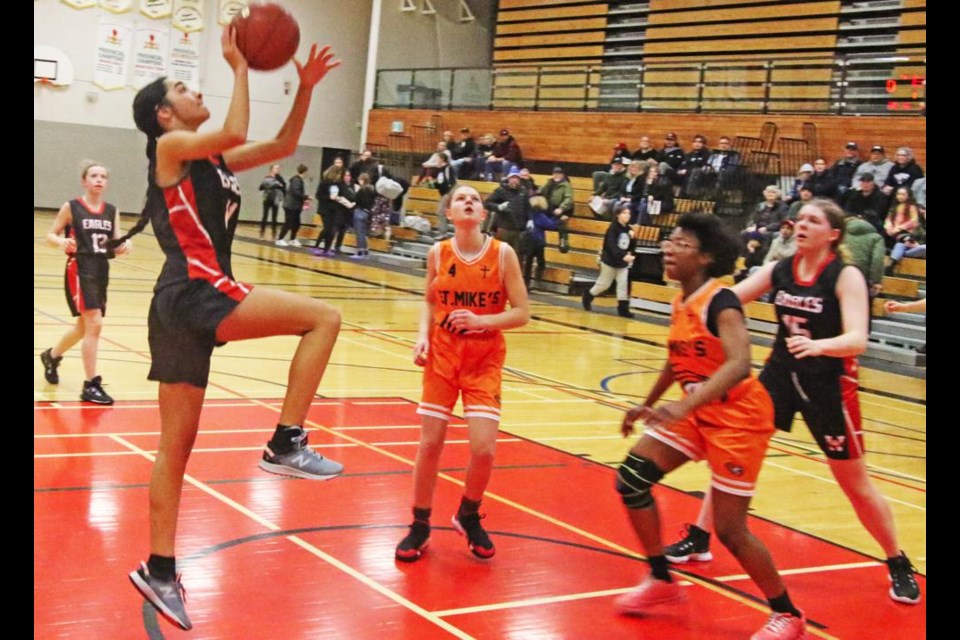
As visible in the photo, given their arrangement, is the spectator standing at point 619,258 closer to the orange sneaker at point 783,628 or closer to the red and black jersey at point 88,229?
the red and black jersey at point 88,229

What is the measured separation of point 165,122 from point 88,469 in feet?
→ 9.44

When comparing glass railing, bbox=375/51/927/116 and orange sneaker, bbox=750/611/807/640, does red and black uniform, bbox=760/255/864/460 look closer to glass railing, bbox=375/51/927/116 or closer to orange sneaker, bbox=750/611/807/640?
orange sneaker, bbox=750/611/807/640

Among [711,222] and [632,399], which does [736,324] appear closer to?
[711,222]

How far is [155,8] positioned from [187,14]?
764 millimetres

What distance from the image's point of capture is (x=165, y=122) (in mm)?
3705

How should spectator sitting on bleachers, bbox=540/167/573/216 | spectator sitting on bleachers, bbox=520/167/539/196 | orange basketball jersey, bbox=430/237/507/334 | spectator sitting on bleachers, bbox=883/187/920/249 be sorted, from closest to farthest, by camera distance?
orange basketball jersey, bbox=430/237/507/334
spectator sitting on bleachers, bbox=883/187/920/249
spectator sitting on bleachers, bbox=520/167/539/196
spectator sitting on bleachers, bbox=540/167/573/216

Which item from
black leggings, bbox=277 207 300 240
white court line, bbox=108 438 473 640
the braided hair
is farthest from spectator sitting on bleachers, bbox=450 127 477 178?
the braided hair

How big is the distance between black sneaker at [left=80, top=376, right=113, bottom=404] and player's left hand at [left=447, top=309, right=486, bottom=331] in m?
3.77

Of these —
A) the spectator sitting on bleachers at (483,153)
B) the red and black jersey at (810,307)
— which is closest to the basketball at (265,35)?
the red and black jersey at (810,307)

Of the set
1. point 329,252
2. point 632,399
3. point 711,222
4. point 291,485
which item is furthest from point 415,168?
point 711,222

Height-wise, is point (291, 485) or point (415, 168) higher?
point (415, 168)

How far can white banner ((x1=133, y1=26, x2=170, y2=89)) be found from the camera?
26.3m

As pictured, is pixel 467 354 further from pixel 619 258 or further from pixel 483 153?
pixel 483 153
